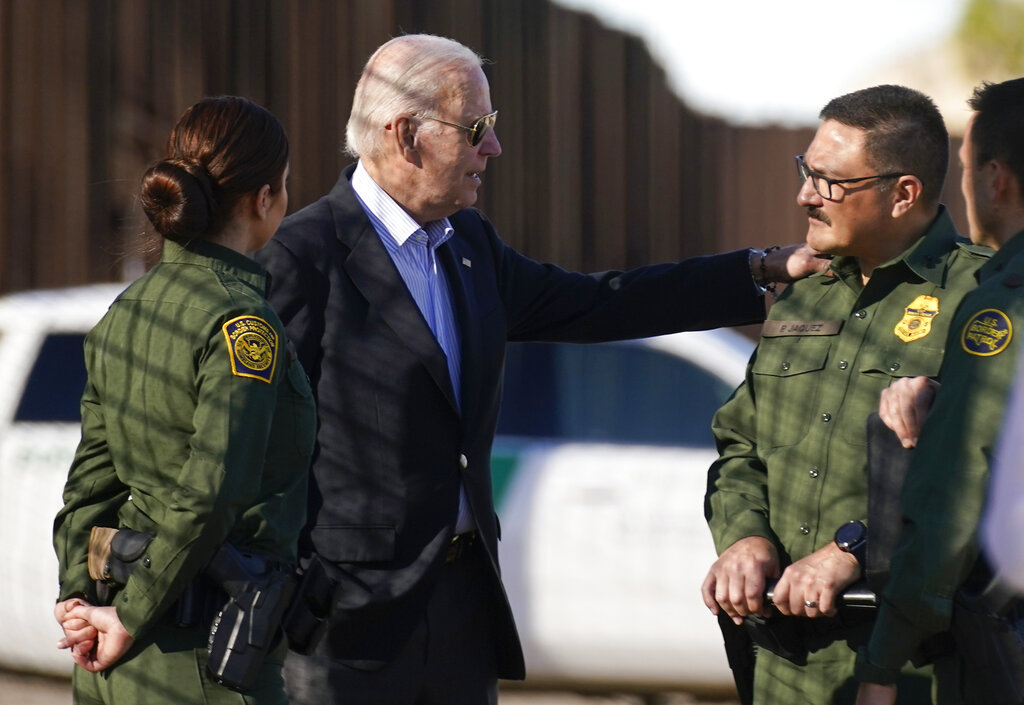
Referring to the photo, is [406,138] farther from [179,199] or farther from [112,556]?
[112,556]

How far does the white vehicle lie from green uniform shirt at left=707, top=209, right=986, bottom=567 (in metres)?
2.32

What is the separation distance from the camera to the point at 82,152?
23.8 feet

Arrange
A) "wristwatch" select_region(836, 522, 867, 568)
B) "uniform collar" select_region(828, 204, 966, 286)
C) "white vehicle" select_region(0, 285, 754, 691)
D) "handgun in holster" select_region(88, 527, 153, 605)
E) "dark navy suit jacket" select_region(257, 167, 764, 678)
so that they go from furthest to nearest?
"white vehicle" select_region(0, 285, 754, 691) < "dark navy suit jacket" select_region(257, 167, 764, 678) < "uniform collar" select_region(828, 204, 966, 286) < "wristwatch" select_region(836, 522, 867, 568) < "handgun in holster" select_region(88, 527, 153, 605)

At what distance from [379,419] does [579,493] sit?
2.38 m

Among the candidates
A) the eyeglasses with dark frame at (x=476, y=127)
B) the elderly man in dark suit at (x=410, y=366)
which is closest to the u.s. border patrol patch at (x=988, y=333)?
the elderly man in dark suit at (x=410, y=366)

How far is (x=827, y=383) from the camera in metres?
2.79

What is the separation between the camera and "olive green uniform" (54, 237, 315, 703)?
92.7 inches

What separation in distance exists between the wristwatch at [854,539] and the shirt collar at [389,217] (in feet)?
3.52

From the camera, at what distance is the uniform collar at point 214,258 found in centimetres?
250

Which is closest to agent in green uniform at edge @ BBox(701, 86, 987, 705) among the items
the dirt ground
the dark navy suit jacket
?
the dark navy suit jacket

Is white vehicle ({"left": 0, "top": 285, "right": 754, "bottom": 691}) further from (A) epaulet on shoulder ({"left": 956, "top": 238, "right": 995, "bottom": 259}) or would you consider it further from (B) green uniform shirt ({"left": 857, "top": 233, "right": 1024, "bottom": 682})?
(B) green uniform shirt ({"left": 857, "top": 233, "right": 1024, "bottom": 682})

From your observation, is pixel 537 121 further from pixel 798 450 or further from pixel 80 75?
pixel 798 450

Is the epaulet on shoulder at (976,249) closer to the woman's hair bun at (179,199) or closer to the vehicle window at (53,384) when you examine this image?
the woman's hair bun at (179,199)

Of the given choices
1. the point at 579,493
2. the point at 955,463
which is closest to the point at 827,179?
the point at 955,463
